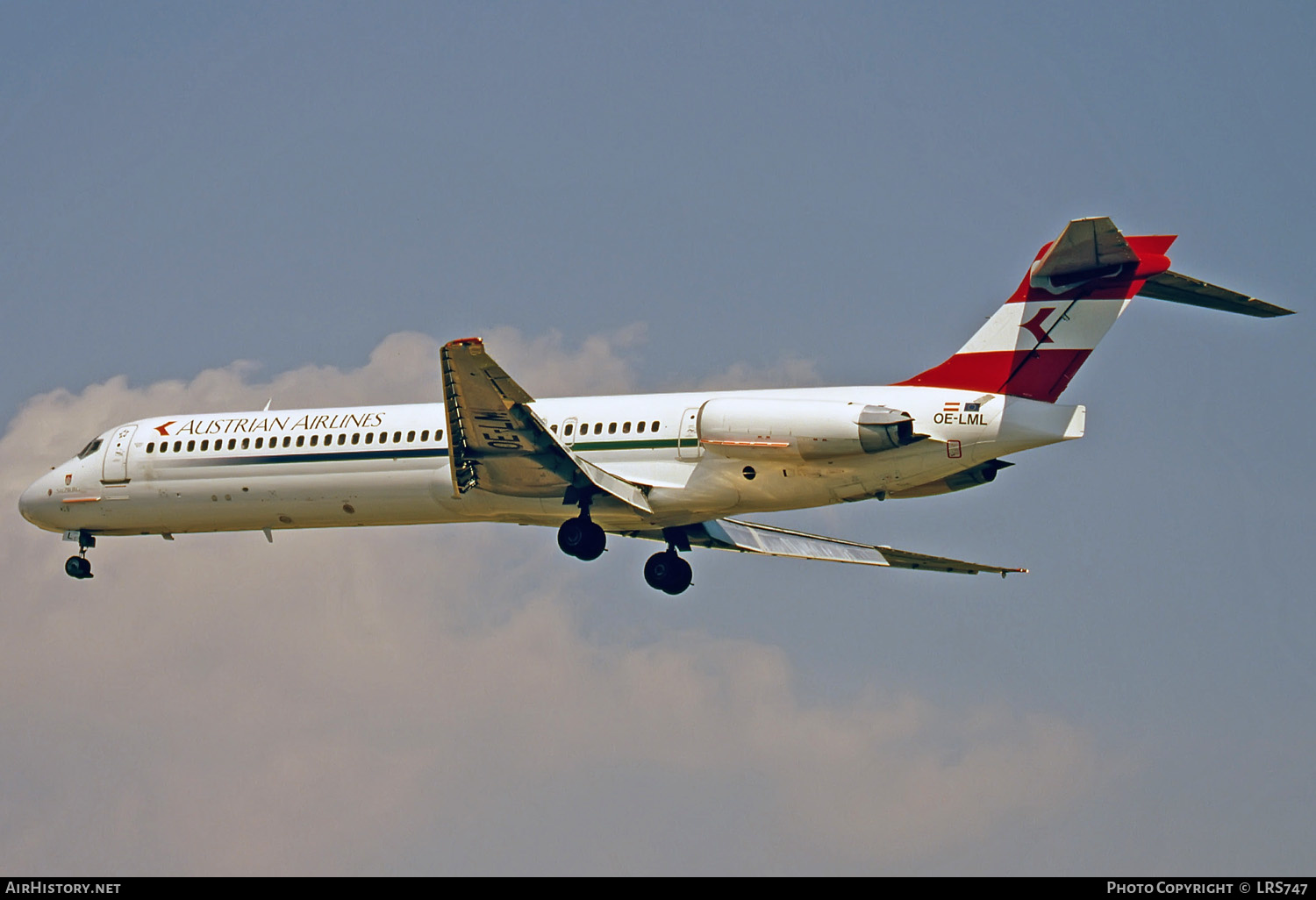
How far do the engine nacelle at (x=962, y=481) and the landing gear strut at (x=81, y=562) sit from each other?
15.5 metres

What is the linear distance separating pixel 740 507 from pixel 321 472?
7704mm

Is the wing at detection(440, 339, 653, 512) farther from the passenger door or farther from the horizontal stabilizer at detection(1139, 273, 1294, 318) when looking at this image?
the horizontal stabilizer at detection(1139, 273, 1294, 318)

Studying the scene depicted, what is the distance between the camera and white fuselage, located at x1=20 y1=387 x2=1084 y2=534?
2675cm

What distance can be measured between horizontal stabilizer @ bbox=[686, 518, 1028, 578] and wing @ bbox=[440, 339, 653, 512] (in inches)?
181

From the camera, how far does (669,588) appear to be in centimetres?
3195

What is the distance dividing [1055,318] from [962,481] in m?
2.98

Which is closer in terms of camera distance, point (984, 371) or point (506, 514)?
point (984, 371)

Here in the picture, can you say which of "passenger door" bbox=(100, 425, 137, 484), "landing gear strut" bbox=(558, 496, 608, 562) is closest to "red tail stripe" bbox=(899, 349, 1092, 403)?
"landing gear strut" bbox=(558, 496, 608, 562)

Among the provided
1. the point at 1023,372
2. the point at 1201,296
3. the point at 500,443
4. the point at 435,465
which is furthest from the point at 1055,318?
the point at 435,465

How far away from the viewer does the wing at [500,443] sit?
26781 mm

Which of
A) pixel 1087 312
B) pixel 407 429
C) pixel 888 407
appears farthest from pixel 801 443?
pixel 407 429

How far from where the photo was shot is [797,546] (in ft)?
109

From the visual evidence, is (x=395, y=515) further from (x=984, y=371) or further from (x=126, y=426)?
(x=984, y=371)

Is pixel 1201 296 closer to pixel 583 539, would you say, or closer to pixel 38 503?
pixel 583 539
